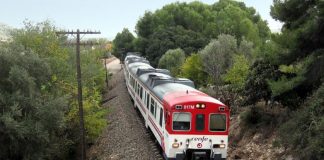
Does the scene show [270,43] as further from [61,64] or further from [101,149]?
[61,64]

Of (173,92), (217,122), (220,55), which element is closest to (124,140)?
(173,92)

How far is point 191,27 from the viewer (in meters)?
66.4

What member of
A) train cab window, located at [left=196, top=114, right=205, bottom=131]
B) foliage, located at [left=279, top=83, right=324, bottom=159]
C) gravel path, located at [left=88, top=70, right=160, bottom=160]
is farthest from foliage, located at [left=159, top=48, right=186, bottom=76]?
foliage, located at [left=279, top=83, right=324, bottom=159]

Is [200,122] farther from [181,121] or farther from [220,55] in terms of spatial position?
[220,55]

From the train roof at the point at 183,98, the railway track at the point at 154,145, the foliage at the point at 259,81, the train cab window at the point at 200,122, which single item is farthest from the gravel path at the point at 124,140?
the foliage at the point at 259,81

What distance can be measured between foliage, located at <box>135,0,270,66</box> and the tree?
569 inches

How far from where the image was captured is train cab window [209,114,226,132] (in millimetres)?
15203

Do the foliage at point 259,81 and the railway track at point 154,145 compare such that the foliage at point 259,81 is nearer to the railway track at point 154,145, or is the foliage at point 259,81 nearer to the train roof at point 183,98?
the train roof at point 183,98

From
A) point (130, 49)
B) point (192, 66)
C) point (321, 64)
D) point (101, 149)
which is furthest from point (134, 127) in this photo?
point (130, 49)

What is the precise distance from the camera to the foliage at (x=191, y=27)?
58.1 meters

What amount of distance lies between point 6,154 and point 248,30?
4414cm

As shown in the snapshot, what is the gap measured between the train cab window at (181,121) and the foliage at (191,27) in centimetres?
3942

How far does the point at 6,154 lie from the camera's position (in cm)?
1961

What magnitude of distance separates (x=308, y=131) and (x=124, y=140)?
11.6 metres
